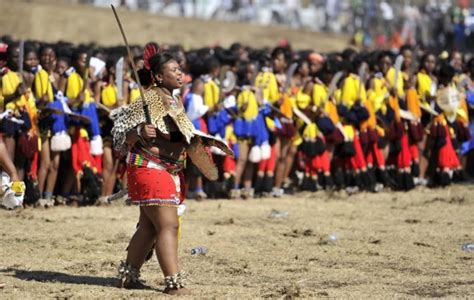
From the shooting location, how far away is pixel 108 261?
37.0 feet

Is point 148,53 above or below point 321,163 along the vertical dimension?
above

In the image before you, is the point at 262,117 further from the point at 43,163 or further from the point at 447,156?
the point at 43,163

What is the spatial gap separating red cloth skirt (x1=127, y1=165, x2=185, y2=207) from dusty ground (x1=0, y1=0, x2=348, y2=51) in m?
26.1

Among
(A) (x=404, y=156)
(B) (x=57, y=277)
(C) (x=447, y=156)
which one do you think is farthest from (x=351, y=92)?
(B) (x=57, y=277)

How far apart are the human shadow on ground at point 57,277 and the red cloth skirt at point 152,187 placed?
3.22ft

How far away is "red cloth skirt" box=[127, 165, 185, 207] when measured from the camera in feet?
30.8

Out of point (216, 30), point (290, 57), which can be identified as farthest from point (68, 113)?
point (216, 30)

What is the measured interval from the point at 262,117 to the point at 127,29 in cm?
2256

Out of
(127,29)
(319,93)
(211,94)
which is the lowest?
(211,94)

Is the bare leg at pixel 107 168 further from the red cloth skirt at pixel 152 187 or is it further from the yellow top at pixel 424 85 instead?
the red cloth skirt at pixel 152 187

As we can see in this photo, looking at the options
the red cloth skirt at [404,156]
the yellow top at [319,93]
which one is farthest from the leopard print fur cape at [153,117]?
the red cloth skirt at [404,156]

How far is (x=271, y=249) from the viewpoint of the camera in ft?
40.1

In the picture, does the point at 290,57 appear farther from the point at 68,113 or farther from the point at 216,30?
the point at 216,30

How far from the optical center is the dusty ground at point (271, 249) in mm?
9977
